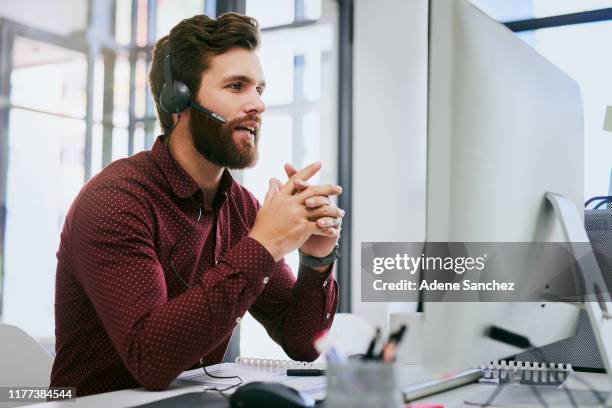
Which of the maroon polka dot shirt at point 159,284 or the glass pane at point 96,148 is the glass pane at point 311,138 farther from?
the maroon polka dot shirt at point 159,284

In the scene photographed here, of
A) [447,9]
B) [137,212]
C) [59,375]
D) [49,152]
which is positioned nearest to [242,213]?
[137,212]

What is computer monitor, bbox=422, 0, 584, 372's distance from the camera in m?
0.70

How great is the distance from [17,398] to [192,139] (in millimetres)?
634

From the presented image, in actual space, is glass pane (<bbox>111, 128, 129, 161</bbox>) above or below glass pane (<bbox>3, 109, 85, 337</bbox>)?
above

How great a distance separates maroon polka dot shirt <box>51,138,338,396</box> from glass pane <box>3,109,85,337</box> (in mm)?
586

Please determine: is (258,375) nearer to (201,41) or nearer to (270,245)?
(270,245)

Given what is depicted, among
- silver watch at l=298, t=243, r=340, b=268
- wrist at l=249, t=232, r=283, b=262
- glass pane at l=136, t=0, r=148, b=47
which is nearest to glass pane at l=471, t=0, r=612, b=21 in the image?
glass pane at l=136, t=0, r=148, b=47

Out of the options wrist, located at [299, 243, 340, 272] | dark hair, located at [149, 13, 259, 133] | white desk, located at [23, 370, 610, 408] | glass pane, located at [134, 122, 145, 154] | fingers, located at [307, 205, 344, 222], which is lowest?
white desk, located at [23, 370, 610, 408]

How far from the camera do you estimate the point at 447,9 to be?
720mm

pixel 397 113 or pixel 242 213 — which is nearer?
pixel 242 213

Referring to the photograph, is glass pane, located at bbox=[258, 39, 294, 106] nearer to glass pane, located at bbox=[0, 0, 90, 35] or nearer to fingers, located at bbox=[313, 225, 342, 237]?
glass pane, located at bbox=[0, 0, 90, 35]

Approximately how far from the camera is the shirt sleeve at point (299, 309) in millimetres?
1307

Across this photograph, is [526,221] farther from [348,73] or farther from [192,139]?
[348,73]

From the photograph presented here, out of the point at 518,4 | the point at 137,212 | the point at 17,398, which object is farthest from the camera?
the point at 518,4
